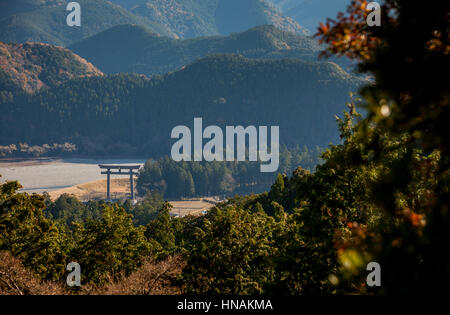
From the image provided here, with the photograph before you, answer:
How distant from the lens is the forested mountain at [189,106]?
552ft

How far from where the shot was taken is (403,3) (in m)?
4.55

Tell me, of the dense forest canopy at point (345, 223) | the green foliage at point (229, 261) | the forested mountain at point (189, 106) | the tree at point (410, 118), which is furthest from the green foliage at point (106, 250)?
the forested mountain at point (189, 106)

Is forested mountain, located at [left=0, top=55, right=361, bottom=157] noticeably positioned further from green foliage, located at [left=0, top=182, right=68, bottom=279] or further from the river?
green foliage, located at [left=0, top=182, right=68, bottom=279]

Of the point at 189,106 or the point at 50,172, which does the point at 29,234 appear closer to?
the point at 50,172

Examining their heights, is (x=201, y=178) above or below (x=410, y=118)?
below

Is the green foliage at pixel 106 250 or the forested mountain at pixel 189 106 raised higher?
the forested mountain at pixel 189 106

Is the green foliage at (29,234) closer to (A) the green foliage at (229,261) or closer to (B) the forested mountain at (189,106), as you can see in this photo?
(A) the green foliage at (229,261)

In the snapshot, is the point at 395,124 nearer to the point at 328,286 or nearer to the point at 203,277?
the point at 328,286

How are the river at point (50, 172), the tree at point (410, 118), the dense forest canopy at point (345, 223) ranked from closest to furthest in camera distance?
the tree at point (410, 118), the dense forest canopy at point (345, 223), the river at point (50, 172)

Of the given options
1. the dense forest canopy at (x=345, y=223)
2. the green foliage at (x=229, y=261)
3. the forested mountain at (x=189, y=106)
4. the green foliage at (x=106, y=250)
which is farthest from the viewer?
the forested mountain at (x=189, y=106)

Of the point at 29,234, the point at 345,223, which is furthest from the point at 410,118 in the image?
the point at 29,234

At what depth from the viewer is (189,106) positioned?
182625mm

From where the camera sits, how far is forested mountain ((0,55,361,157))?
168 meters

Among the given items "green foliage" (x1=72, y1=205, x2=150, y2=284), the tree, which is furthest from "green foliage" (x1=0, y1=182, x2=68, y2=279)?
the tree
